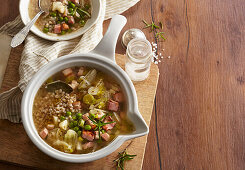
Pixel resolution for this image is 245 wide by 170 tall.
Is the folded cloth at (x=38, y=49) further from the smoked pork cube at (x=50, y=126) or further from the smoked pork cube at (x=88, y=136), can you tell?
the smoked pork cube at (x=88, y=136)

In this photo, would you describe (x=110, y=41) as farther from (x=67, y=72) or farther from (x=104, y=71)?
(x=67, y=72)

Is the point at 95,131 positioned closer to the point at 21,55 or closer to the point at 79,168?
the point at 79,168

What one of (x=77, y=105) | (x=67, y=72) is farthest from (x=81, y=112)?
(x=67, y=72)

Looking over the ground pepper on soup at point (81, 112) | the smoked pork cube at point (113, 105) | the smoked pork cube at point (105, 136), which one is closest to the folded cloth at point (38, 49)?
the ground pepper on soup at point (81, 112)

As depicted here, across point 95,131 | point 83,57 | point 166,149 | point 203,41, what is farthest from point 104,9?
point 166,149

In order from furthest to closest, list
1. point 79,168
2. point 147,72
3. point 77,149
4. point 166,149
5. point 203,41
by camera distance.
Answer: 1. point 203,41
2. point 166,149
3. point 147,72
4. point 79,168
5. point 77,149

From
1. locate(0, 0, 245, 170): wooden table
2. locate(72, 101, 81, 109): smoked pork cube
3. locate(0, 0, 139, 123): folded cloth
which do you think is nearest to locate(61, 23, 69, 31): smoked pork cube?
locate(0, 0, 139, 123): folded cloth
